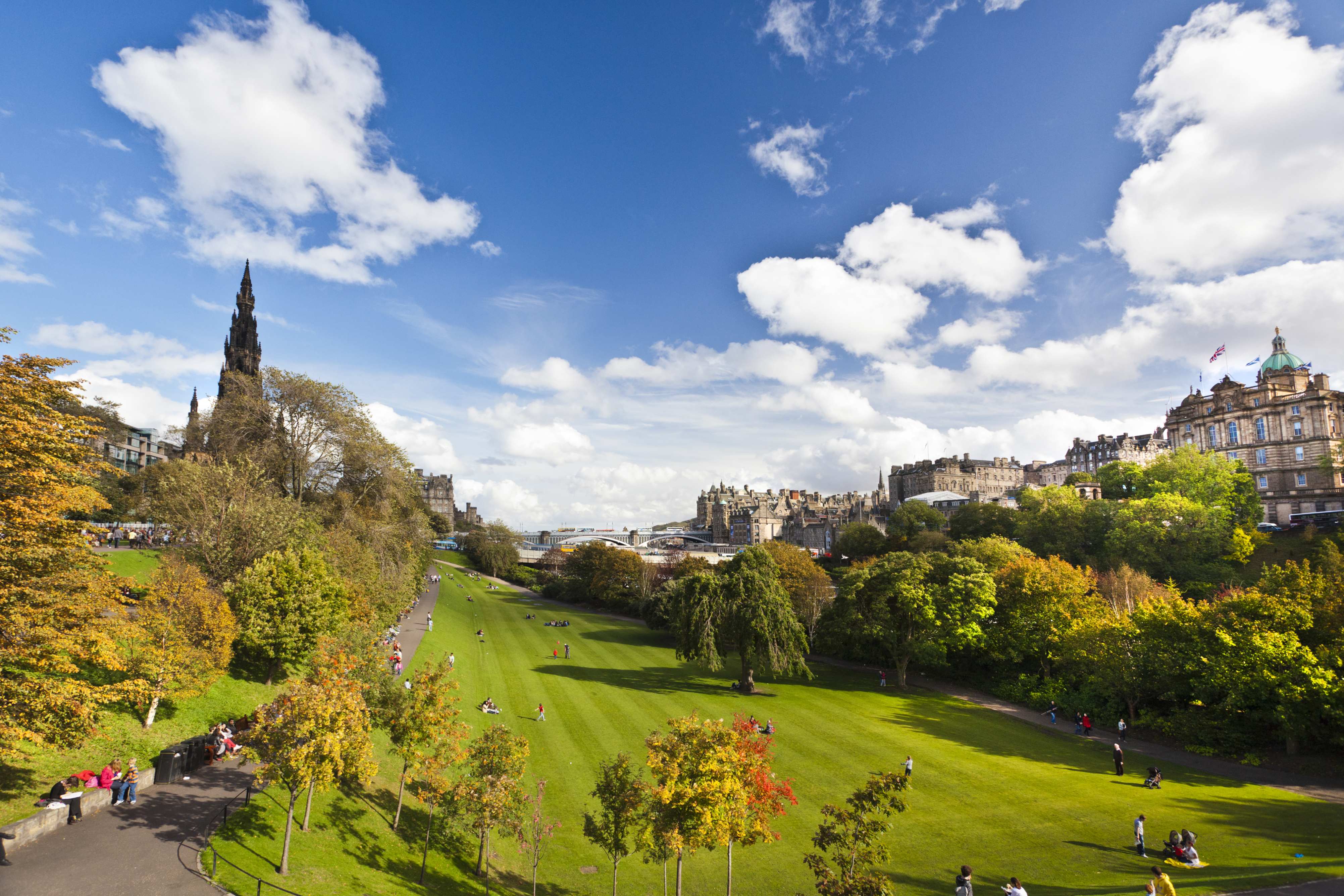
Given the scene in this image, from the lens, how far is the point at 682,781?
15375 mm

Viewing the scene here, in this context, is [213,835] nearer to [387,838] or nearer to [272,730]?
[272,730]

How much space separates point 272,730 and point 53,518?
697 cm

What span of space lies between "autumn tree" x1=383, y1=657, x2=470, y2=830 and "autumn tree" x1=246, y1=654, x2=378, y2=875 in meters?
2.74

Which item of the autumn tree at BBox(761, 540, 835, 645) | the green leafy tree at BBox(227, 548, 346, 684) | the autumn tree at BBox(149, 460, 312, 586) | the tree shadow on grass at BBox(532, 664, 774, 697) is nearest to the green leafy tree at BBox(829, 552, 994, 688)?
the autumn tree at BBox(761, 540, 835, 645)

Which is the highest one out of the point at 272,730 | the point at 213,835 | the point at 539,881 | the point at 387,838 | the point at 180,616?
the point at 180,616

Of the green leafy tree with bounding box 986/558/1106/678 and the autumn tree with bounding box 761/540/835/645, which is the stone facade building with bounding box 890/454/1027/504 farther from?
the green leafy tree with bounding box 986/558/1106/678

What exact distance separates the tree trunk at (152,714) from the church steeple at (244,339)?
201ft

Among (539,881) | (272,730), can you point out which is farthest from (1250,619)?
(272,730)

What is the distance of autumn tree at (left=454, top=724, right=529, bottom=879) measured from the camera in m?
16.9

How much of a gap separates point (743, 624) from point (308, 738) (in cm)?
3138

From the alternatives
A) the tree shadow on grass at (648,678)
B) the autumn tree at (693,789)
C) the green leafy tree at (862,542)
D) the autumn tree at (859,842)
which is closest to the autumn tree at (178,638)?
the autumn tree at (693,789)

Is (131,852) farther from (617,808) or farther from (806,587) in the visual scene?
(806,587)

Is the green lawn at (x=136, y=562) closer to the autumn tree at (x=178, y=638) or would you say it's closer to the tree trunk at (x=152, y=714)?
the autumn tree at (x=178, y=638)

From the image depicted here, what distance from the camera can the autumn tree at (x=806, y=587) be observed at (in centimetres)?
6175
